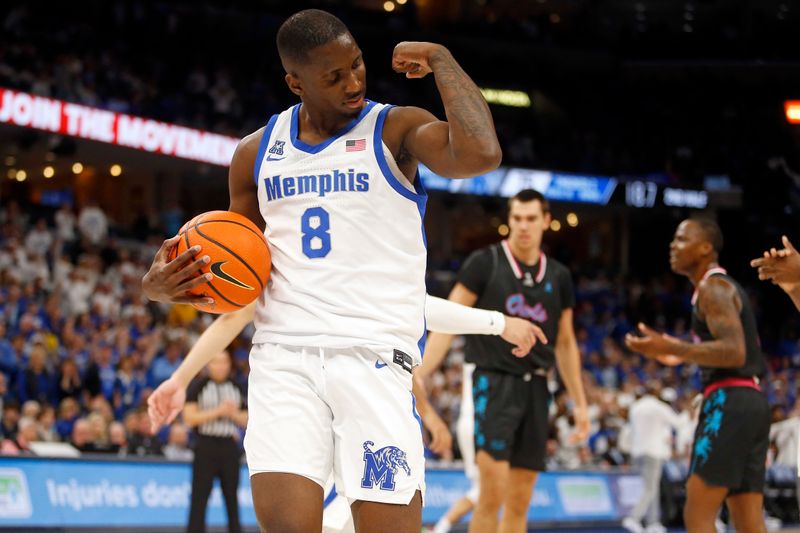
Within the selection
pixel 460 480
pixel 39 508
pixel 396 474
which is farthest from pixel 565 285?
pixel 460 480

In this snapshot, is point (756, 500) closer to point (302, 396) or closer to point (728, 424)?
point (728, 424)

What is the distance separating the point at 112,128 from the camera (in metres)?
18.5

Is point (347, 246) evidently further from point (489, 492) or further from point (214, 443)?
point (214, 443)

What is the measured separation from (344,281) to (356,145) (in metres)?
0.49

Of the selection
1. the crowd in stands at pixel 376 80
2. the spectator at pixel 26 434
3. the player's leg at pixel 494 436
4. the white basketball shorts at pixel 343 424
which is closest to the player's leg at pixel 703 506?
the player's leg at pixel 494 436

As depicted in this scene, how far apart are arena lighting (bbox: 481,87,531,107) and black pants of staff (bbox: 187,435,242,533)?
22507mm

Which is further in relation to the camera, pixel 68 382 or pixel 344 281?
pixel 68 382

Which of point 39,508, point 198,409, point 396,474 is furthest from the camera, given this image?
point 39,508

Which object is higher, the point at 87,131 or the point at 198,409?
the point at 87,131

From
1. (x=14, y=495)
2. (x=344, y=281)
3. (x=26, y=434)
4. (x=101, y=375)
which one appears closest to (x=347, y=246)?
(x=344, y=281)

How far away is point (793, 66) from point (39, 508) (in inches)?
717

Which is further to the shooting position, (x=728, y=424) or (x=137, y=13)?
(x=137, y=13)

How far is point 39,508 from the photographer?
1088cm

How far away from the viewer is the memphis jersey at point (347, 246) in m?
3.65
